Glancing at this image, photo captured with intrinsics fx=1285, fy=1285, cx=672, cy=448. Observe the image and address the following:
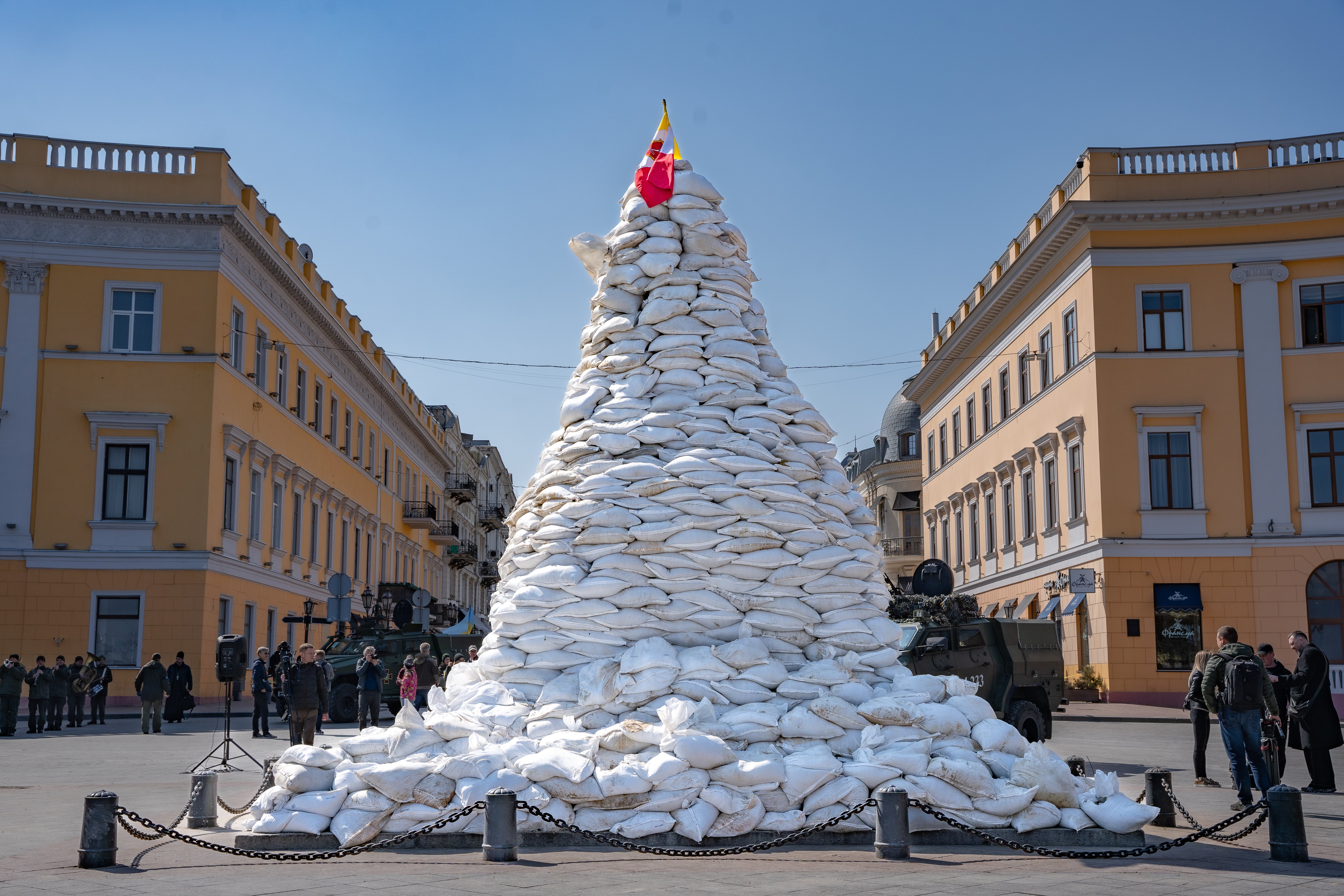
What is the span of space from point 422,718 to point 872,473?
5205 cm

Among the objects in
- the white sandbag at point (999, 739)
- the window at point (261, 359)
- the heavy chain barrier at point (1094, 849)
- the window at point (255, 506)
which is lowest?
the heavy chain barrier at point (1094, 849)

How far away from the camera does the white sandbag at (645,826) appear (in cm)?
702

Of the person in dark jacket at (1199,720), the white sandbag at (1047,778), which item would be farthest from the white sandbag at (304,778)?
the person in dark jacket at (1199,720)

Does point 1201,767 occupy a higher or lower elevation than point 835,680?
lower

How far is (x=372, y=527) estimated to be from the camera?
150 ft

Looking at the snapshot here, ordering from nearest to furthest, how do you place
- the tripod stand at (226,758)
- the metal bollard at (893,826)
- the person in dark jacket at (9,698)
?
the metal bollard at (893,826), the tripod stand at (226,758), the person in dark jacket at (9,698)

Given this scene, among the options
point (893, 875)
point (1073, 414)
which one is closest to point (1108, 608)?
point (1073, 414)

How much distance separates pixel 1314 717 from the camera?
37.3 feet

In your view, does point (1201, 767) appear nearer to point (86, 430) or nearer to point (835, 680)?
point (835, 680)

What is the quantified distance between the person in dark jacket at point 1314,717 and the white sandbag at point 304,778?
8410 mm

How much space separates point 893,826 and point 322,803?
3191 millimetres

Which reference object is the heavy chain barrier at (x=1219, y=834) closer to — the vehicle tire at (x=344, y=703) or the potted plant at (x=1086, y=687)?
the vehicle tire at (x=344, y=703)

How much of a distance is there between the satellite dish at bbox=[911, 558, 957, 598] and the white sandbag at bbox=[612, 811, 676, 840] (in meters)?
11.2

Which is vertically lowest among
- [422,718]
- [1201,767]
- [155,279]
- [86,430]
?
[1201,767]
